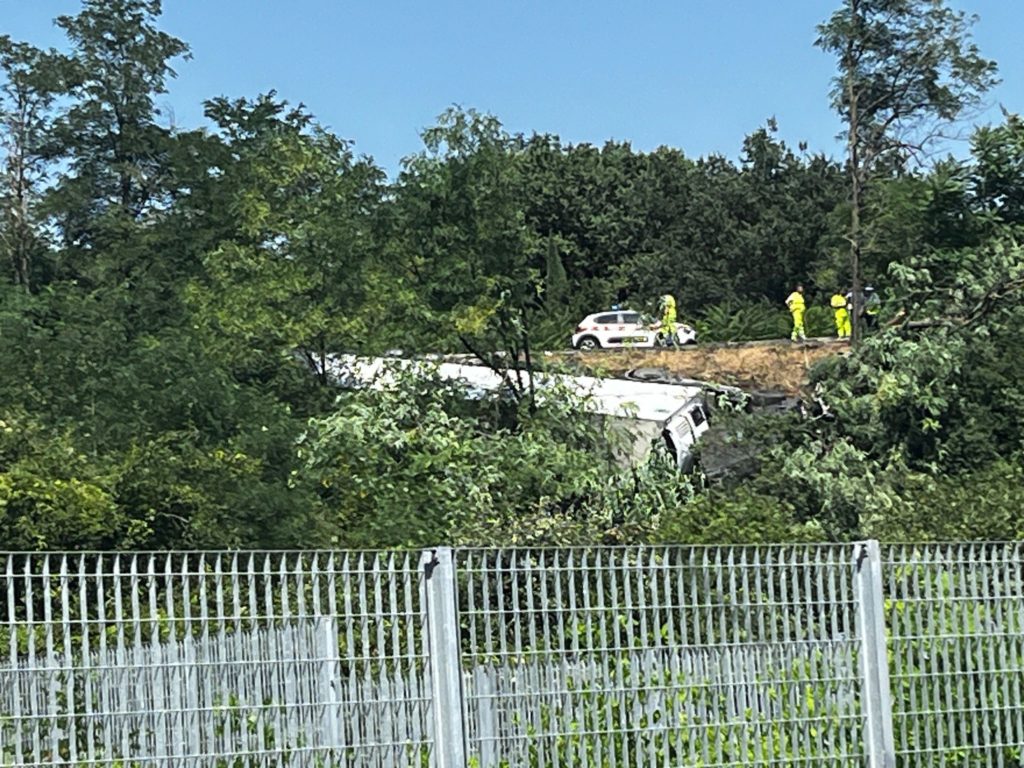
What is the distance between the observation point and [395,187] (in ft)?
63.2

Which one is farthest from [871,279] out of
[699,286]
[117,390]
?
[699,286]

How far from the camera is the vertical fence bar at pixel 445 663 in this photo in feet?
20.1

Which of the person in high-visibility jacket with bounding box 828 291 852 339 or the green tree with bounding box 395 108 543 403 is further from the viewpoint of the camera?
the person in high-visibility jacket with bounding box 828 291 852 339

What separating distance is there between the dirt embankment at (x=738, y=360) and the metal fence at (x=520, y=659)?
17.9 m

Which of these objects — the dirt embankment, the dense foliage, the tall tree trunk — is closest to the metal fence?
the dense foliage

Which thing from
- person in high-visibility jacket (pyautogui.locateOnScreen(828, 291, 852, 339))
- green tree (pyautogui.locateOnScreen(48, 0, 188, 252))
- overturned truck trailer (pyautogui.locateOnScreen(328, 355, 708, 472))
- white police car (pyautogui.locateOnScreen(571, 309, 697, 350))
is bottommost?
overturned truck trailer (pyautogui.locateOnScreen(328, 355, 708, 472))

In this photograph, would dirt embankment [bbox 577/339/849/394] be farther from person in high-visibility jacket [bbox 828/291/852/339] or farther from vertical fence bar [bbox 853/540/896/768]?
vertical fence bar [bbox 853/540/896/768]

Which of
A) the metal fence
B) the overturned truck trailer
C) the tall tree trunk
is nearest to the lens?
the metal fence

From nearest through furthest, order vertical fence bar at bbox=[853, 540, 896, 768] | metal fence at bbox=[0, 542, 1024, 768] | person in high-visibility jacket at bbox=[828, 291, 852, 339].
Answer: metal fence at bbox=[0, 542, 1024, 768] < vertical fence bar at bbox=[853, 540, 896, 768] < person in high-visibility jacket at bbox=[828, 291, 852, 339]

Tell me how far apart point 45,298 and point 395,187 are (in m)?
5.28

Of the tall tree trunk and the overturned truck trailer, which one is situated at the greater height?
the tall tree trunk

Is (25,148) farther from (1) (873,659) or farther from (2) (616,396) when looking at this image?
(1) (873,659)

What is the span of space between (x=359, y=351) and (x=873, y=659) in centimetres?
1241

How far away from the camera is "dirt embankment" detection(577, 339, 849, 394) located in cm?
2611
